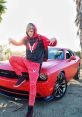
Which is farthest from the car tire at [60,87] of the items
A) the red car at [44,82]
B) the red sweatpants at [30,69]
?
the red sweatpants at [30,69]

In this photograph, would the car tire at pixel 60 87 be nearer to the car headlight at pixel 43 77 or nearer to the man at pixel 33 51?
the car headlight at pixel 43 77

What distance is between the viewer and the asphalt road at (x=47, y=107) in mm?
6180

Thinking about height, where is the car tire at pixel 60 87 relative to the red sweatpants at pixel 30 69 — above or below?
below

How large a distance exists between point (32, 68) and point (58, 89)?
1.56m

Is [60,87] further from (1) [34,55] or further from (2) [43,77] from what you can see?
(1) [34,55]

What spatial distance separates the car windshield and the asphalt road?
1287mm

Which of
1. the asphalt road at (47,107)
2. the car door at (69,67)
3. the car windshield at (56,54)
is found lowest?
the asphalt road at (47,107)

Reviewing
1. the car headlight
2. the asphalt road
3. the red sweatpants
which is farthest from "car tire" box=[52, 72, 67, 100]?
the red sweatpants

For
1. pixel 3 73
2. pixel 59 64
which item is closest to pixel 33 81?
pixel 3 73

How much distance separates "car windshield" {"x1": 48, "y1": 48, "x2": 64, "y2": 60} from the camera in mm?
8761

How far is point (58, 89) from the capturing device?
748 centimetres

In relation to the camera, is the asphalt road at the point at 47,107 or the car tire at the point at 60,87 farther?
the car tire at the point at 60,87

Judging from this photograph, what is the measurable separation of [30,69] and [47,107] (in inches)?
45.8

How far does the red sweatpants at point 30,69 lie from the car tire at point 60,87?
1.16 meters
